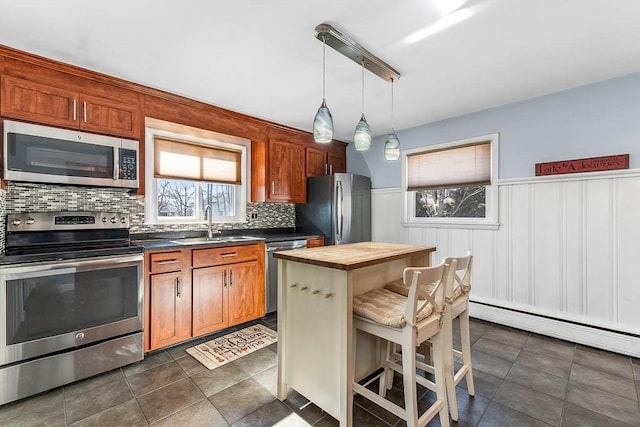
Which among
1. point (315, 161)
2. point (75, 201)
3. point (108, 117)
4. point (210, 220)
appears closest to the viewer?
point (108, 117)

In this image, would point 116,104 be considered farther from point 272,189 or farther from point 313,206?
point 313,206

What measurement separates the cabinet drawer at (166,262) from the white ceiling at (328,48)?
4.89 feet

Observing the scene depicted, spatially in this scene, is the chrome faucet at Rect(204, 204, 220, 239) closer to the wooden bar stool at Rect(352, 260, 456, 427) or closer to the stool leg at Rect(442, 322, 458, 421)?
the wooden bar stool at Rect(352, 260, 456, 427)

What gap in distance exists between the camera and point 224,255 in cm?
287

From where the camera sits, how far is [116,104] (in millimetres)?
2471

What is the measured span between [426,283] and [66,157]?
2.68 metres

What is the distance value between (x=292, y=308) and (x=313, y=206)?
2.35 meters

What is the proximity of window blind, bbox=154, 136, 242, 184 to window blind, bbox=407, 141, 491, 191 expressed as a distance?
7.60 ft

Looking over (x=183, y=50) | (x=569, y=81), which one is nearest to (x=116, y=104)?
(x=183, y=50)

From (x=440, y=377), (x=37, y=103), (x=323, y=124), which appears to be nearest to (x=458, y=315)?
(x=440, y=377)

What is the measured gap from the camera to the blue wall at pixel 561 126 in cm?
251

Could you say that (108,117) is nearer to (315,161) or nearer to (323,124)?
(323,124)

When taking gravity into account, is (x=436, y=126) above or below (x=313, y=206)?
above

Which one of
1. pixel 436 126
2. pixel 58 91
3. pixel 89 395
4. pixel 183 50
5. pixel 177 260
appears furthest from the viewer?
pixel 436 126
